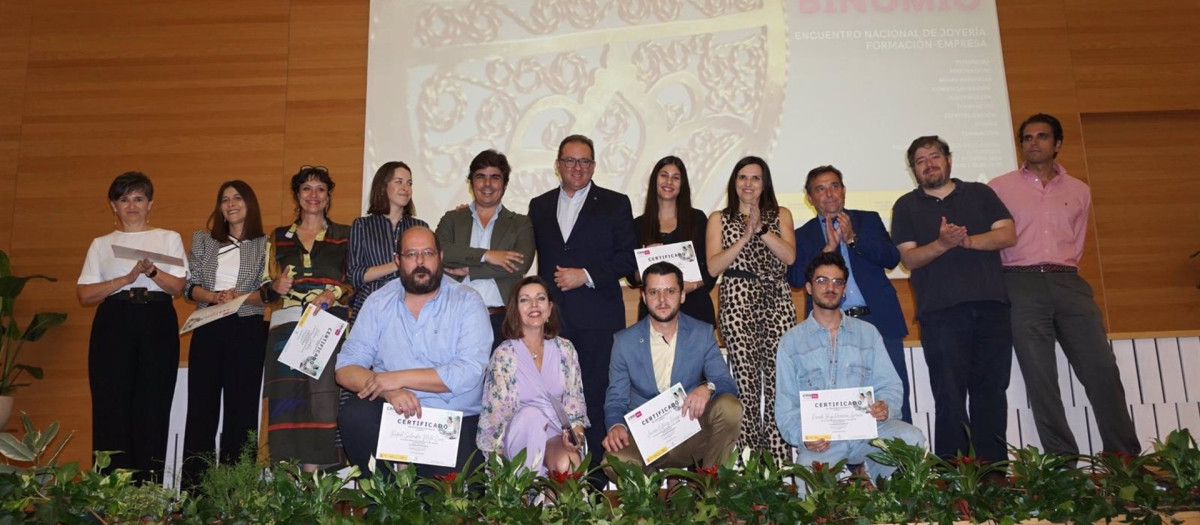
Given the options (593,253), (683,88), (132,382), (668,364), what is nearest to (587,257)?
(593,253)

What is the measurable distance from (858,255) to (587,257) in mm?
1272

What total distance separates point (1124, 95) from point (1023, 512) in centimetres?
481

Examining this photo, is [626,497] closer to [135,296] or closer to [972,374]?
[972,374]

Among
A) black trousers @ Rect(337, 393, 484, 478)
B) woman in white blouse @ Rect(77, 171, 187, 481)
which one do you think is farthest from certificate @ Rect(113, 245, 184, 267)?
black trousers @ Rect(337, 393, 484, 478)

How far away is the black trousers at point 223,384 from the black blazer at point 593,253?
1.41 m

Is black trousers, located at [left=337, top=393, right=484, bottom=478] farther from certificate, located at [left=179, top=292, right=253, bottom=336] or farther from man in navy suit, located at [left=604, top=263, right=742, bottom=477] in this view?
certificate, located at [left=179, top=292, right=253, bottom=336]

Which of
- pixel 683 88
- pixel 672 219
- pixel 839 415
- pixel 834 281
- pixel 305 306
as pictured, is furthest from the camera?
pixel 683 88

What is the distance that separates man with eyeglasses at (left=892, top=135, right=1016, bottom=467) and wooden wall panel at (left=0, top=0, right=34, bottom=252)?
572 cm

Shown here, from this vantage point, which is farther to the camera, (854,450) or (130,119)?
(130,119)

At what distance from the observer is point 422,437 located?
126 inches

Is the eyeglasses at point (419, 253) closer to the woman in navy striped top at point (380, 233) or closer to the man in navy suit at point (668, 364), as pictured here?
the woman in navy striped top at point (380, 233)

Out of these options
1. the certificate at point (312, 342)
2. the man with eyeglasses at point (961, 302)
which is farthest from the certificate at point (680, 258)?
the certificate at point (312, 342)

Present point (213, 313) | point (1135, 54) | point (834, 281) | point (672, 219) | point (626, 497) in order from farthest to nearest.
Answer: point (1135, 54) → point (672, 219) → point (213, 313) → point (834, 281) → point (626, 497)

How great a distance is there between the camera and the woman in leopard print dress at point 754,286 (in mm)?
4074
